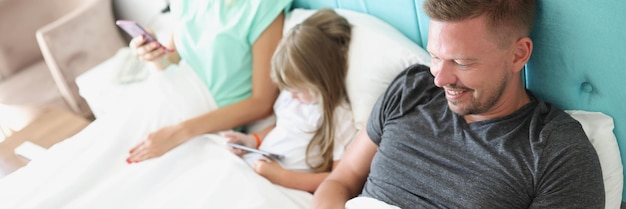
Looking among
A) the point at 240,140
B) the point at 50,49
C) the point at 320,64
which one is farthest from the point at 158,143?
the point at 50,49

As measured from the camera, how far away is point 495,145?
0.93 m

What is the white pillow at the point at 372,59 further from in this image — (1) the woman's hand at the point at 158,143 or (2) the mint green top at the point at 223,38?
(1) the woman's hand at the point at 158,143

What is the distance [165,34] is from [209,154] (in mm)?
759

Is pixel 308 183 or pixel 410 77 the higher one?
pixel 410 77

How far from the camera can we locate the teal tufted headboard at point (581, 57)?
805 mm

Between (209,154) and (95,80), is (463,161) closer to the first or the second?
(209,154)

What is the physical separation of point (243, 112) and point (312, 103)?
23 cm

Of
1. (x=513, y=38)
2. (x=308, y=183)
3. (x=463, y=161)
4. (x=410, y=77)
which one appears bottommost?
(x=308, y=183)

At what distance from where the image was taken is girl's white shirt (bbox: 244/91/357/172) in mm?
1289

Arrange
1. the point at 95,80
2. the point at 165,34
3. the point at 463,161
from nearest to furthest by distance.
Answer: the point at 463,161 → the point at 95,80 → the point at 165,34

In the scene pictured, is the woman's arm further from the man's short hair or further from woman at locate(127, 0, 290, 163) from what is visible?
the man's short hair

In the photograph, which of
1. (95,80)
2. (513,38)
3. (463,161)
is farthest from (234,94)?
(513,38)

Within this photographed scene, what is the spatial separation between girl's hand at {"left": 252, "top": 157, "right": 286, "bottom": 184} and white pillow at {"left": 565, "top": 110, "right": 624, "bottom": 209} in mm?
671

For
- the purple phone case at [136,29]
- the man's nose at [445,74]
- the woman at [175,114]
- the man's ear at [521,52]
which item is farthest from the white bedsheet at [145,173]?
the man's ear at [521,52]
